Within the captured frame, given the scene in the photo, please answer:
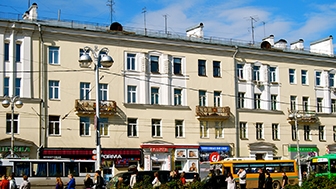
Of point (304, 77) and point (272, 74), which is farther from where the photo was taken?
point (304, 77)

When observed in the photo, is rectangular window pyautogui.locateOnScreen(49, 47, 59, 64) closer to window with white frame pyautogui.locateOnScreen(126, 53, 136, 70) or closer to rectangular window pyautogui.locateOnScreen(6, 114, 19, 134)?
rectangular window pyautogui.locateOnScreen(6, 114, 19, 134)

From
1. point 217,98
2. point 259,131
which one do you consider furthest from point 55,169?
point 259,131

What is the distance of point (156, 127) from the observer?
46.8m

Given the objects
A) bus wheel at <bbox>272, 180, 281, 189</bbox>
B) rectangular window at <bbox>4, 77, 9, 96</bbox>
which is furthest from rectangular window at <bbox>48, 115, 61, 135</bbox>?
bus wheel at <bbox>272, 180, 281, 189</bbox>

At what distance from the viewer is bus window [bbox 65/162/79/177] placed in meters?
36.4

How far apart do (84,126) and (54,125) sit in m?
2.29

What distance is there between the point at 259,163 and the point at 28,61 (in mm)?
18276

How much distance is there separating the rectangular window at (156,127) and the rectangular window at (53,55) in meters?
9.38

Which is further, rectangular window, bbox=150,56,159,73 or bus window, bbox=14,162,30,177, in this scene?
rectangular window, bbox=150,56,159,73

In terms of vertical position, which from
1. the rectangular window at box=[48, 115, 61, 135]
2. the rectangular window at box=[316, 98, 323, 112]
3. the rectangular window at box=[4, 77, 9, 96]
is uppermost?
the rectangular window at box=[4, 77, 9, 96]

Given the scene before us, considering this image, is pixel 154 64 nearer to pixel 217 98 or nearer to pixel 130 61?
pixel 130 61

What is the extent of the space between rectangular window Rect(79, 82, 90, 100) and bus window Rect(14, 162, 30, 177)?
32.5ft

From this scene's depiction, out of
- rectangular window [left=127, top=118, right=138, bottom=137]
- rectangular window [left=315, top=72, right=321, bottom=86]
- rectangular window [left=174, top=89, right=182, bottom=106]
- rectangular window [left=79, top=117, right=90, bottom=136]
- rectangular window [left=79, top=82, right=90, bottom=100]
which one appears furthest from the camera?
rectangular window [left=315, top=72, right=321, bottom=86]

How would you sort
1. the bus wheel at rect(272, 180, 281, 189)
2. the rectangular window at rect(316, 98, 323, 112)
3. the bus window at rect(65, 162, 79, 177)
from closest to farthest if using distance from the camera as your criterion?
the bus window at rect(65, 162, 79, 177) < the bus wheel at rect(272, 180, 281, 189) < the rectangular window at rect(316, 98, 323, 112)
